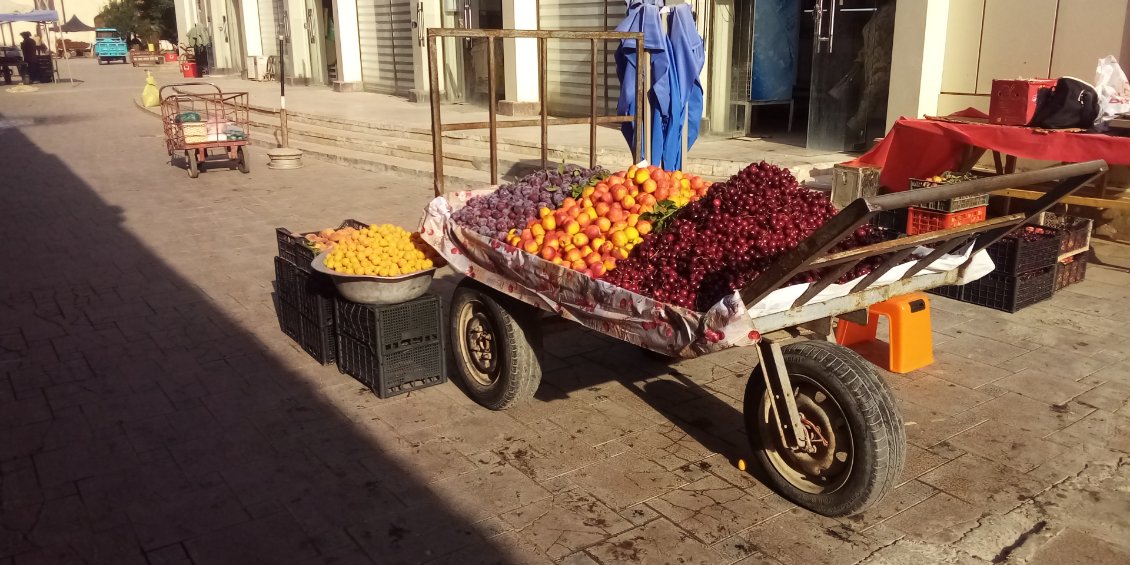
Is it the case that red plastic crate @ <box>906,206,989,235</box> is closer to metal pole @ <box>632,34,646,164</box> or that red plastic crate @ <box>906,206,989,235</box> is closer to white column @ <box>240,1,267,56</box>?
metal pole @ <box>632,34,646,164</box>

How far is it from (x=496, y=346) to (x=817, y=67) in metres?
8.22

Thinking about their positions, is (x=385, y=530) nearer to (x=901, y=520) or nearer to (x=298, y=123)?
(x=901, y=520)

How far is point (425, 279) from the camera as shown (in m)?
5.24

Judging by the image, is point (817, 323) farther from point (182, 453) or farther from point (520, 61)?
point (520, 61)

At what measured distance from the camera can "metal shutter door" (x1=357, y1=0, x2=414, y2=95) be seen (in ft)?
71.7

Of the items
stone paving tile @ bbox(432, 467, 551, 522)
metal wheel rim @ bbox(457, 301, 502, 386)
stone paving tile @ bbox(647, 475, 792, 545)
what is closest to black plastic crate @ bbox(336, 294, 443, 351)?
metal wheel rim @ bbox(457, 301, 502, 386)

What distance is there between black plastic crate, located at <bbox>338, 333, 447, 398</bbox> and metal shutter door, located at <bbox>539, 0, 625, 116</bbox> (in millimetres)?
10789

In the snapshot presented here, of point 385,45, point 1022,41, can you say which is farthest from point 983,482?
point 385,45

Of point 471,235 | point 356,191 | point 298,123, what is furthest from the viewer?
point 298,123

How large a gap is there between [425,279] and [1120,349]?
4615 mm

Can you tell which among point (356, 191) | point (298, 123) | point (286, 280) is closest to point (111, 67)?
point (298, 123)

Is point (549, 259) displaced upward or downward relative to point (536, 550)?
upward

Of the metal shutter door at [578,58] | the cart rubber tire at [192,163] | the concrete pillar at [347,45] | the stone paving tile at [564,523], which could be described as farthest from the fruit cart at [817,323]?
the concrete pillar at [347,45]

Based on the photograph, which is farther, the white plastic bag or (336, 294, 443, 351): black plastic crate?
the white plastic bag
